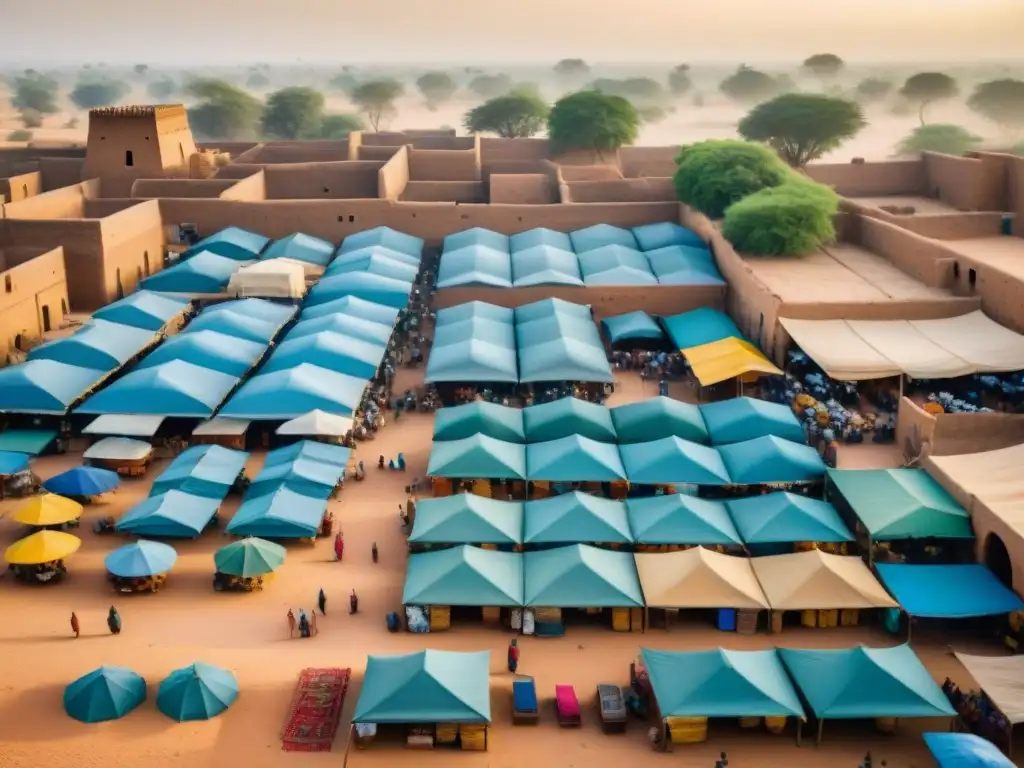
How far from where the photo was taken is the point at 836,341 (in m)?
28.8

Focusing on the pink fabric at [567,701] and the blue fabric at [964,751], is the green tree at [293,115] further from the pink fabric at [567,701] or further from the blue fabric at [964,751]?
the blue fabric at [964,751]

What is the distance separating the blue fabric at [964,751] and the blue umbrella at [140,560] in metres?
13.4

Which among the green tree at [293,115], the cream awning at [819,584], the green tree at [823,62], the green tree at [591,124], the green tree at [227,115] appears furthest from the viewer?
the green tree at [823,62]

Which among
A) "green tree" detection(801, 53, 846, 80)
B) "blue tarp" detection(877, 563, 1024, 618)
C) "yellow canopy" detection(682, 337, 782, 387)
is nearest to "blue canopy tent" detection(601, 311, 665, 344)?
"yellow canopy" detection(682, 337, 782, 387)

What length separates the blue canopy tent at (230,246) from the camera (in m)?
38.0

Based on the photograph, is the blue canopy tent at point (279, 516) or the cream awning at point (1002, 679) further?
the blue canopy tent at point (279, 516)

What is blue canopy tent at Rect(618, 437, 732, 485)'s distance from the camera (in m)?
23.9

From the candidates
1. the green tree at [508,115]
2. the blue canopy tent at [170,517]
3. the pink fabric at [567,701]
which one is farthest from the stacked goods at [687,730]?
the green tree at [508,115]

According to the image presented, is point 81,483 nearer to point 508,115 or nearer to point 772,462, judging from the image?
point 772,462

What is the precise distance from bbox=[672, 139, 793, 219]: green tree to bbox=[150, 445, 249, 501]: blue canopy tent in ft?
67.1

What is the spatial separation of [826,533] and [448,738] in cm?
855

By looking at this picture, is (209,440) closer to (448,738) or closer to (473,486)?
(473,486)

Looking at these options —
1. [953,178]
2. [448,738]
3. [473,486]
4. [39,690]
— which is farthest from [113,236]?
[953,178]

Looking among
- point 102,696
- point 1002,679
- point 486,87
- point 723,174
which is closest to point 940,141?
point 723,174
